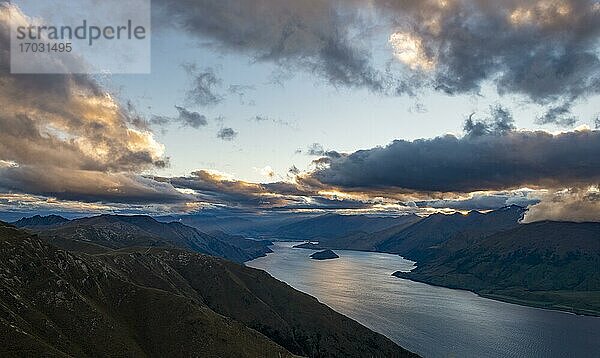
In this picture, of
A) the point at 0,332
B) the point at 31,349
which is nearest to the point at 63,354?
the point at 31,349

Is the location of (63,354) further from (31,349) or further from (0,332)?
(0,332)
